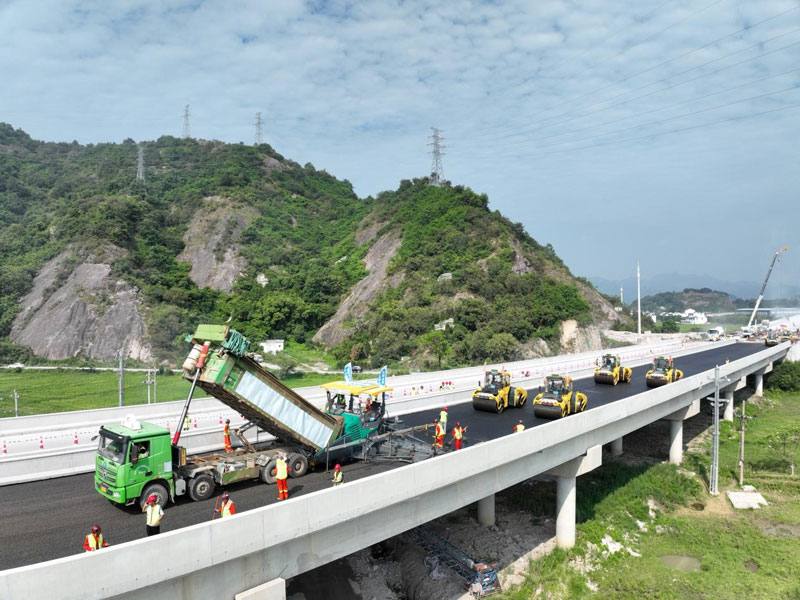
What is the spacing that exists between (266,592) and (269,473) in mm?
4465

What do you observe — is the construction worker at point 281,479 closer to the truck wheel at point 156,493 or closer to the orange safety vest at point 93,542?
the truck wheel at point 156,493

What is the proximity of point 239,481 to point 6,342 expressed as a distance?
213 feet

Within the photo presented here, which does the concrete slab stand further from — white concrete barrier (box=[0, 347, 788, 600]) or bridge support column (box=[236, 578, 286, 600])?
bridge support column (box=[236, 578, 286, 600])

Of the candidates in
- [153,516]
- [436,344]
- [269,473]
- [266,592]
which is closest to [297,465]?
[269,473]

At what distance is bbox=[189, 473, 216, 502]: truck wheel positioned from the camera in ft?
43.4

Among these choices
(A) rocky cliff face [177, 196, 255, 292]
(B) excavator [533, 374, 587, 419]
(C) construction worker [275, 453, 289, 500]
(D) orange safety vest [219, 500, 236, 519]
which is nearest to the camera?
(D) orange safety vest [219, 500, 236, 519]

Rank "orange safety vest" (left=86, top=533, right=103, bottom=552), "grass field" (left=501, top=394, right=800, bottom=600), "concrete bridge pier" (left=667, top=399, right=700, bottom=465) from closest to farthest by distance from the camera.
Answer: "orange safety vest" (left=86, top=533, right=103, bottom=552), "grass field" (left=501, top=394, right=800, bottom=600), "concrete bridge pier" (left=667, top=399, right=700, bottom=465)

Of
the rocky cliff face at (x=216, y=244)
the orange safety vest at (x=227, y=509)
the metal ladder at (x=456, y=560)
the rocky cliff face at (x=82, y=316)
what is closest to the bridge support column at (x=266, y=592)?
the orange safety vest at (x=227, y=509)

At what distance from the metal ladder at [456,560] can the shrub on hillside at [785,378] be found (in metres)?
53.0

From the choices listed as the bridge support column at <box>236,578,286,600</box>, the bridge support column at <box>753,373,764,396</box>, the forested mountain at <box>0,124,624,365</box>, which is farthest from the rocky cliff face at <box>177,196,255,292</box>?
the bridge support column at <box>236,578,286,600</box>

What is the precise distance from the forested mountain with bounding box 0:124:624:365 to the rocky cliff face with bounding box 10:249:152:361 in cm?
19

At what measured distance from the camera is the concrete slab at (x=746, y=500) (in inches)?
1003

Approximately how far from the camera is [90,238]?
75.7 m

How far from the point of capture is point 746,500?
26.0m
